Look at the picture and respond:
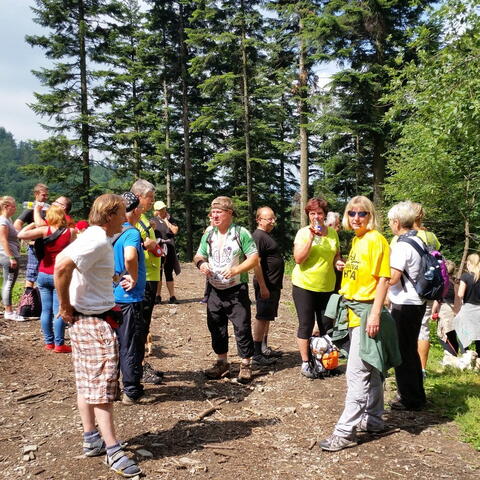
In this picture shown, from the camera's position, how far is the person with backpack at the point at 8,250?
22.1ft

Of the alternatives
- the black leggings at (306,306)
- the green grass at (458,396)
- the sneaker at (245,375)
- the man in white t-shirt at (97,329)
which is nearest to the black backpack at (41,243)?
the man in white t-shirt at (97,329)

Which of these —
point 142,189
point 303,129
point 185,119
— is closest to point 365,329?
point 142,189

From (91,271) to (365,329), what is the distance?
2254 millimetres

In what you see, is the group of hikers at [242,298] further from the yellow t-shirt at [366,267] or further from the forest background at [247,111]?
the forest background at [247,111]

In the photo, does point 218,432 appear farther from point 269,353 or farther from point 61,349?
point 61,349

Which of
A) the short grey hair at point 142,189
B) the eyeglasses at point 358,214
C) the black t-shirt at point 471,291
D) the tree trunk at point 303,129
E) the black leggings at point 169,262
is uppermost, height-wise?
the tree trunk at point 303,129

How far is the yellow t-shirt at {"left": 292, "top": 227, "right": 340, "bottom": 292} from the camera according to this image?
4.98 metres

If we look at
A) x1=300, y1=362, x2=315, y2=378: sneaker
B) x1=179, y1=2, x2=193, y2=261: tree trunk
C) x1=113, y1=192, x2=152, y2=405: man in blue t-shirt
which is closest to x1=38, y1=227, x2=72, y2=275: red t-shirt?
x1=113, y1=192, x2=152, y2=405: man in blue t-shirt

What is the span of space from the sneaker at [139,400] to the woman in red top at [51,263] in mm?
1850

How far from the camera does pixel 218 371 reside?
5031 millimetres

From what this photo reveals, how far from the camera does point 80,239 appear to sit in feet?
9.71

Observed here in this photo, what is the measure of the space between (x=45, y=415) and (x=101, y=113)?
66.8ft

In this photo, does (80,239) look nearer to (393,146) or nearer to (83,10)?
(393,146)

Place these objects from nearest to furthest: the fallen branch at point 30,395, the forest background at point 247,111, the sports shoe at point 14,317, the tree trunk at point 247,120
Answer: the fallen branch at point 30,395 < the sports shoe at point 14,317 < the forest background at point 247,111 < the tree trunk at point 247,120
